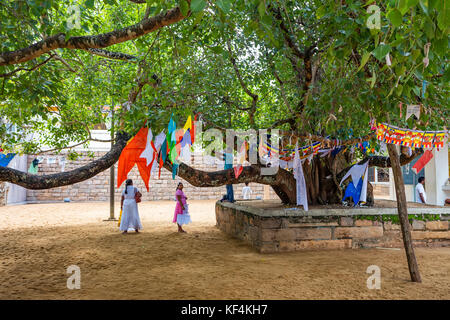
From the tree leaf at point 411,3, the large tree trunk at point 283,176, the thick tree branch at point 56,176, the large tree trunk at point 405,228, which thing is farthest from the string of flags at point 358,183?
the tree leaf at point 411,3

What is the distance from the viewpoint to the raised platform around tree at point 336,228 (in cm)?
661

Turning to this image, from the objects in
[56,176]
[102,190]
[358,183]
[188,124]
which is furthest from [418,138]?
[102,190]

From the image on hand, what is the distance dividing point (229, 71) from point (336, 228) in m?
4.42

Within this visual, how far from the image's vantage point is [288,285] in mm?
4570

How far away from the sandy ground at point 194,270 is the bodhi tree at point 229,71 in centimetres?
158

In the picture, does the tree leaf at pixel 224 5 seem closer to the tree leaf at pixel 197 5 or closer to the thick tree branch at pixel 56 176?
the tree leaf at pixel 197 5

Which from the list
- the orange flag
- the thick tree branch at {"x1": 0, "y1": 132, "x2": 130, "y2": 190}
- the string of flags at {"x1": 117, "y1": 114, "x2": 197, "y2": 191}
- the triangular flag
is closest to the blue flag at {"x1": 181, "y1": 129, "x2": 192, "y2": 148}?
the string of flags at {"x1": 117, "y1": 114, "x2": 197, "y2": 191}

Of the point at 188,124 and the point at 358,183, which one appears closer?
the point at 188,124

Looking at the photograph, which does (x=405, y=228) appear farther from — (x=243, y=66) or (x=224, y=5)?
(x=243, y=66)

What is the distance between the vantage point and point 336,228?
6922 mm

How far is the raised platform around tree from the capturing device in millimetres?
6609

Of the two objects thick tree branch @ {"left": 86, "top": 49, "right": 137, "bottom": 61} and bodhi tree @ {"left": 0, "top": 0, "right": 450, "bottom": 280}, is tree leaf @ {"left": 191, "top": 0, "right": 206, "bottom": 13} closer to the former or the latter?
bodhi tree @ {"left": 0, "top": 0, "right": 450, "bottom": 280}
